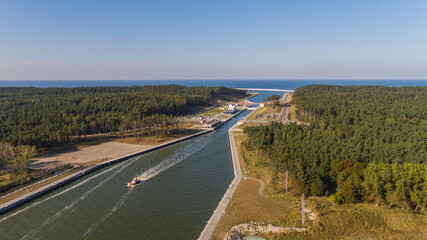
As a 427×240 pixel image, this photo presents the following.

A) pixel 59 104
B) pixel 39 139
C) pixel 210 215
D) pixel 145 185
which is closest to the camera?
pixel 210 215

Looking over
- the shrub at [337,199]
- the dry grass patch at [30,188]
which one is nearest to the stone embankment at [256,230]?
the shrub at [337,199]

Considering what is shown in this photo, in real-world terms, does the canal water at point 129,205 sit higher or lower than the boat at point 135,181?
lower

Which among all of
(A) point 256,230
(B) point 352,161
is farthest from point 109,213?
(B) point 352,161

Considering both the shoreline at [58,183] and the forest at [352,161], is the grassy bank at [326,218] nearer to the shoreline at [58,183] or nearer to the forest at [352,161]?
the forest at [352,161]

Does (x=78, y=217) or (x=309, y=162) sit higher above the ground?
(x=309, y=162)

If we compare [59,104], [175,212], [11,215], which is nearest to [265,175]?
[175,212]

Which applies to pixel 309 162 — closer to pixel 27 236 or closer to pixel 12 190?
pixel 27 236
